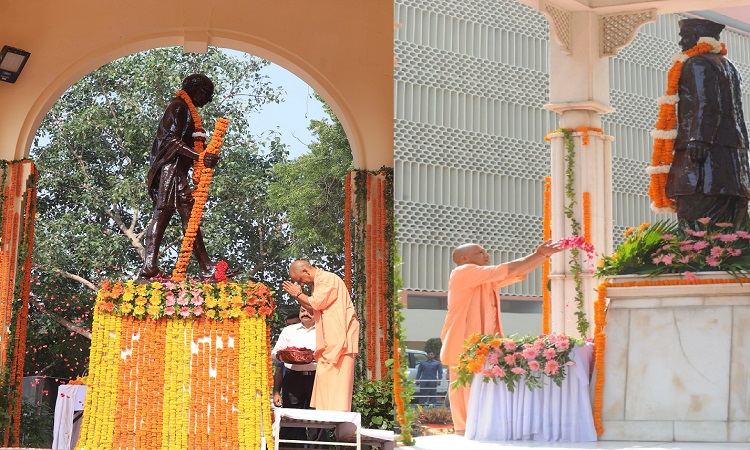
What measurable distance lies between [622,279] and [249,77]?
1301 centimetres

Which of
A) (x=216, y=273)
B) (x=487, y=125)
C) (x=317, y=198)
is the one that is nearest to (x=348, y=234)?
(x=216, y=273)

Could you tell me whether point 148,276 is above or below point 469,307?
above

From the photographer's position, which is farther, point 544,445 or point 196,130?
point 196,130

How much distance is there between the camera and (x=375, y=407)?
9.27 metres

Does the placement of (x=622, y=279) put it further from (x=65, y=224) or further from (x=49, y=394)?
(x=65, y=224)

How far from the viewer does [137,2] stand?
1008cm

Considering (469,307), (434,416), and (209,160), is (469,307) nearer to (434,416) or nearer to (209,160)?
(434,416)

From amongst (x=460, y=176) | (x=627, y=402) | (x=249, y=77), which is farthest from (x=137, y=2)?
(x=249, y=77)

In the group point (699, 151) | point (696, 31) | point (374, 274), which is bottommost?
point (374, 274)

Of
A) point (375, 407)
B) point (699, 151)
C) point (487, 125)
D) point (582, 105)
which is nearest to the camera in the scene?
point (699, 151)

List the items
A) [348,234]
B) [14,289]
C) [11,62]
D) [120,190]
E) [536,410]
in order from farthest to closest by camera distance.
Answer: [120,190], [348,234], [11,62], [14,289], [536,410]

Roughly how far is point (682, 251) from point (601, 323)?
0.67m

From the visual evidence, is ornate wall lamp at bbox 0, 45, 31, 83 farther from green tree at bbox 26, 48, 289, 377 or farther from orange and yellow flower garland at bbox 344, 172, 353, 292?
green tree at bbox 26, 48, 289, 377

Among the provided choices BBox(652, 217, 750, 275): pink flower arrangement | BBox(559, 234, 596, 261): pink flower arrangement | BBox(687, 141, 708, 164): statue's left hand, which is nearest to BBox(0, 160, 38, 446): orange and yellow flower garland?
BBox(559, 234, 596, 261): pink flower arrangement
